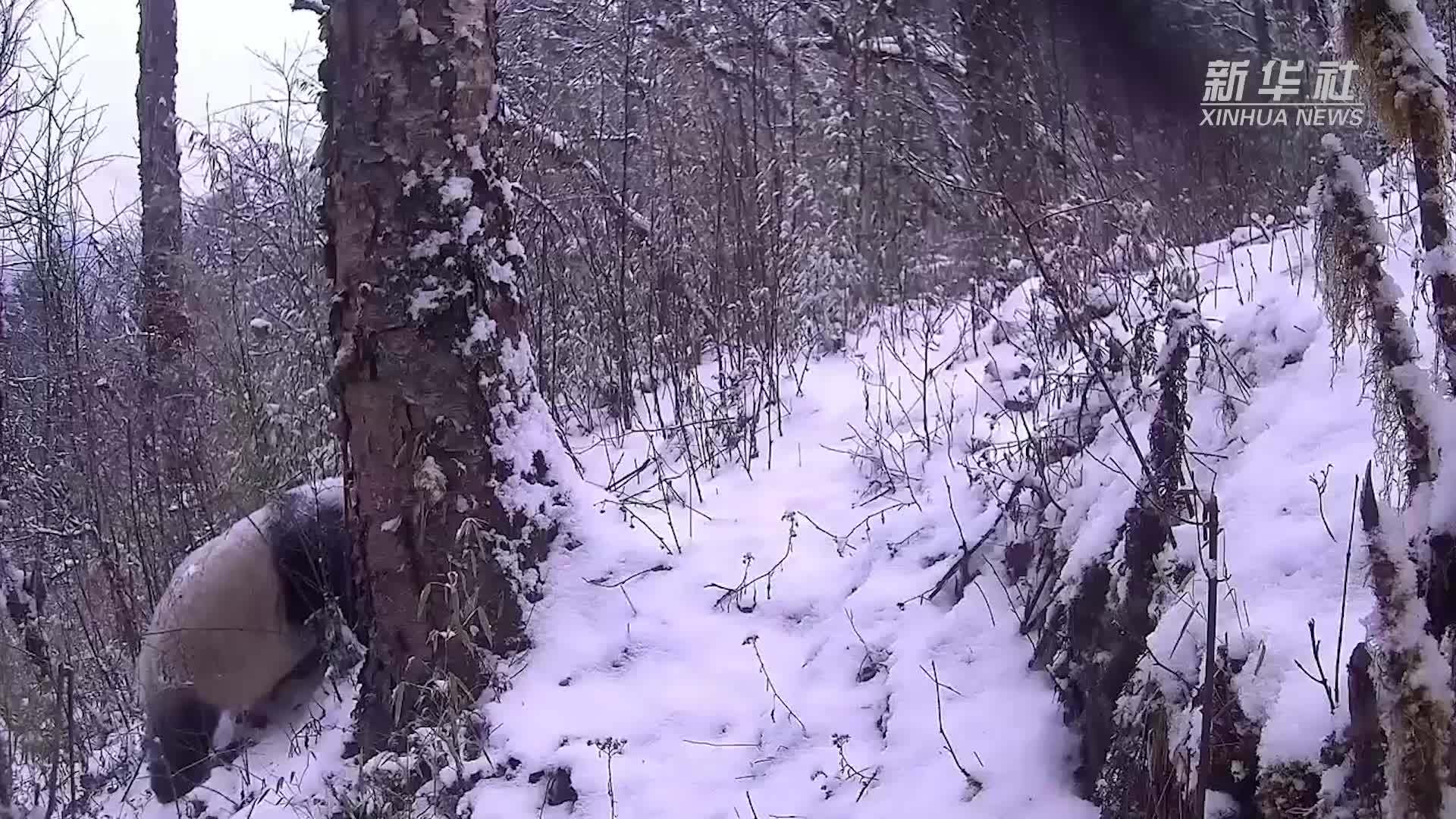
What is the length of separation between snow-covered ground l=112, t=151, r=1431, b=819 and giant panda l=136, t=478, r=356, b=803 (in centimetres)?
18

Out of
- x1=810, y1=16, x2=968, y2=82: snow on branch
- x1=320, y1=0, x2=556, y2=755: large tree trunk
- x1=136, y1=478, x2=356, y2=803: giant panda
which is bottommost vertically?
x1=136, y1=478, x2=356, y2=803: giant panda

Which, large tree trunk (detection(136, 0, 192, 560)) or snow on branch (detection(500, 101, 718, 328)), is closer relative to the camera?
snow on branch (detection(500, 101, 718, 328))

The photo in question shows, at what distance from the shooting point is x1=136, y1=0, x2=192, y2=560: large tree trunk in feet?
15.4

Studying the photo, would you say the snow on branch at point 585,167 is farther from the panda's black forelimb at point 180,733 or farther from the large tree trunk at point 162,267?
the panda's black forelimb at point 180,733

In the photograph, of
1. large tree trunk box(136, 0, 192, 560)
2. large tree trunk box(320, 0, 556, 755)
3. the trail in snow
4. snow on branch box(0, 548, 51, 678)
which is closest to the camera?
the trail in snow

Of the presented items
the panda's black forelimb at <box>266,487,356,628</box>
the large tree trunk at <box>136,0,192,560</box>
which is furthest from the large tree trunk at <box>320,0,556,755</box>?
the large tree trunk at <box>136,0,192,560</box>

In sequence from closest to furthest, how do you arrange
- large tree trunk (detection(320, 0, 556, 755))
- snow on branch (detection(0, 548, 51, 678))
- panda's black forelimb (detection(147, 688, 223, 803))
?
large tree trunk (detection(320, 0, 556, 755)) < panda's black forelimb (detection(147, 688, 223, 803)) < snow on branch (detection(0, 548, 51, 678))

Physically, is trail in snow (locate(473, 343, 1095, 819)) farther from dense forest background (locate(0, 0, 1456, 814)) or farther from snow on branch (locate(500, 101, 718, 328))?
snow on branch (locate(500, 101, 718, 328))

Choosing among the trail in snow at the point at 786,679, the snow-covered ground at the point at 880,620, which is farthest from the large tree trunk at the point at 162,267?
the trail in snow at the point at 786,679

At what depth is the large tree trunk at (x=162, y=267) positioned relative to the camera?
471 centimetres

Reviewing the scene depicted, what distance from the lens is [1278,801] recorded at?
171 cm

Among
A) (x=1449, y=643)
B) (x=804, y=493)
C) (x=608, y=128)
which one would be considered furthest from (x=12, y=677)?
(x=1449, y=643)

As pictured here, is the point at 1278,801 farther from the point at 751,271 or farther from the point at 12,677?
the point at 12,677

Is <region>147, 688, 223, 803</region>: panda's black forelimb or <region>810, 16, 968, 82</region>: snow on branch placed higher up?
<region>810, 16, 968, 82</region>: snow on branch
